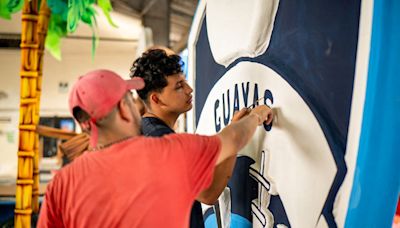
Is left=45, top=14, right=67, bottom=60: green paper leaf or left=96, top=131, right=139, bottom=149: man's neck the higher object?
left=45, top=14, right=67, bottom=60: green paper leaf

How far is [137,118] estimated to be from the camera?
103 centimetres

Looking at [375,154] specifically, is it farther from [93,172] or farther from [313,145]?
[93,172]

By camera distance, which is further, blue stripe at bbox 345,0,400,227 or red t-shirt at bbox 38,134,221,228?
red t-shirt at bbox 38,134,221,228

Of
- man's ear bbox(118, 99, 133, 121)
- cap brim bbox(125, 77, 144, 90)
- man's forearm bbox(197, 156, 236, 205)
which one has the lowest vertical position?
man's forearm bbox(197, 156, 236, 205)

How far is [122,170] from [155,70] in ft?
1.71

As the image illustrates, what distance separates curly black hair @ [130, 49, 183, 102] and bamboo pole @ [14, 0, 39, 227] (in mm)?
1500

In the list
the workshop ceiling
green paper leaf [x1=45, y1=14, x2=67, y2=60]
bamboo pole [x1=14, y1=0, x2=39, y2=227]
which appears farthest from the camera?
the workshop ceiling

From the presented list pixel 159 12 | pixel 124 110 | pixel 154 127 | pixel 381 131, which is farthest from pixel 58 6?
pixel 159 12

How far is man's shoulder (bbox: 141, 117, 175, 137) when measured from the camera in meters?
1.26

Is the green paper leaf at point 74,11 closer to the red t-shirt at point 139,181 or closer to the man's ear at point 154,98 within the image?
the man's ear at point 154,98

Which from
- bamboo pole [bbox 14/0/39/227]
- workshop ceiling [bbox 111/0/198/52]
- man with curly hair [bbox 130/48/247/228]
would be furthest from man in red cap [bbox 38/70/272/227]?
workshop ceiling [bbox 111/0/198/52]

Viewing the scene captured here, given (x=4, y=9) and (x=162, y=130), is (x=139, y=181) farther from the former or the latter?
(x=4, y=9)

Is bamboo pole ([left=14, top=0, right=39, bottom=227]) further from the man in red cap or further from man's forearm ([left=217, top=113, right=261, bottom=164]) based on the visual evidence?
man's forearm ([left=217, top=113, right=261, bottom=164])

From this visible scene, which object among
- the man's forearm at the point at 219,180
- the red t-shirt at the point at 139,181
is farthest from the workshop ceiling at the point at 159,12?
the red t-shirt at the point at 139,181
